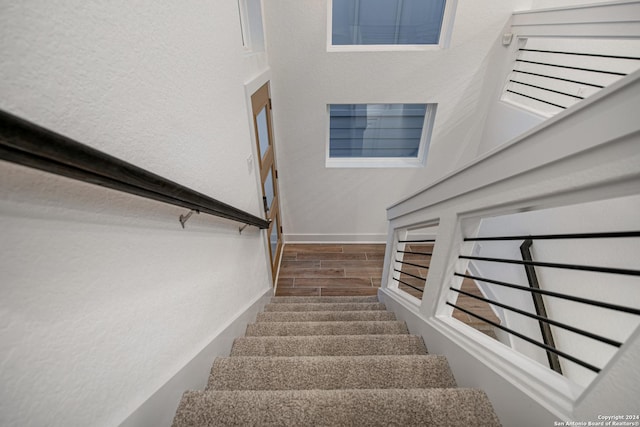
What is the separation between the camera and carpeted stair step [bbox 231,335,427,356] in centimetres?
136

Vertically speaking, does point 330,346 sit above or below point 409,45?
below

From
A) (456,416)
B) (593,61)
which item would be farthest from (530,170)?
(593,61)

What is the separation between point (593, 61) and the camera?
6.72 feet

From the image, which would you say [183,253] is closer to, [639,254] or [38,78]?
[38,78]

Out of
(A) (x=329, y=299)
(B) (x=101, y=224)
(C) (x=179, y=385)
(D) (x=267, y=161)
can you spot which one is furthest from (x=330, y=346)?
(D) (x=267, y=161)

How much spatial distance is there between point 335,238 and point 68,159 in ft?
11.5

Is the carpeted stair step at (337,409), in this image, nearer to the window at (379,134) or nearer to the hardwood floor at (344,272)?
the hardwood floor at (344,272)

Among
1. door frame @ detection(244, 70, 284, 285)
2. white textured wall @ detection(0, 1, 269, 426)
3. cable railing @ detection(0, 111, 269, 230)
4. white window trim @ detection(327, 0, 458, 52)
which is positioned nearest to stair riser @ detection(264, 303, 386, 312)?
door frame @ detection(244, 70, 284, 285)

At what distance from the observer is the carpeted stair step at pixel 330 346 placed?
1.36 m

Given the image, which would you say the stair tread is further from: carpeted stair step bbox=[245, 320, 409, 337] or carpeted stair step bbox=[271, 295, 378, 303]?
carpeted stair step bbox=[245, 320, 409, 337]

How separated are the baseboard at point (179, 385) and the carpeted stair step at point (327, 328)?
225 mm

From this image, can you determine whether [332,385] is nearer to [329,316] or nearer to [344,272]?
[329,316]

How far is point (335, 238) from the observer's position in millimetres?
3857

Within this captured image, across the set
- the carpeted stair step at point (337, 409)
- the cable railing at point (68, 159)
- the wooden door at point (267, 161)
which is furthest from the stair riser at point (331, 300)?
the cable railing at point (68, 159)
